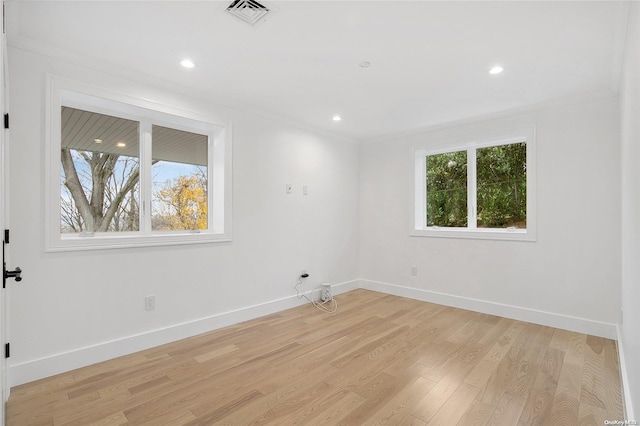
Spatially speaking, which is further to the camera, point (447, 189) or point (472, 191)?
point (447, 189)

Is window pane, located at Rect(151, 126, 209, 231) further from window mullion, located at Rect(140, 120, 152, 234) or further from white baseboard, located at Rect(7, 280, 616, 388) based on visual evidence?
white baseboard, located at Rect(7, 280, 616, 388)

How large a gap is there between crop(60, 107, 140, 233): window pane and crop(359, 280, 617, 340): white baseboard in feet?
11.3

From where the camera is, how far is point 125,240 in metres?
2.71

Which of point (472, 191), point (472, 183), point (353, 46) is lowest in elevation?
point (472, 191)

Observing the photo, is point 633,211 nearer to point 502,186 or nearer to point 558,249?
point 558,249

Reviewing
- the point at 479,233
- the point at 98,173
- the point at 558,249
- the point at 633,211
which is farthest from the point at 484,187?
the point at 98,173

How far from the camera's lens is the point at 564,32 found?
209cm

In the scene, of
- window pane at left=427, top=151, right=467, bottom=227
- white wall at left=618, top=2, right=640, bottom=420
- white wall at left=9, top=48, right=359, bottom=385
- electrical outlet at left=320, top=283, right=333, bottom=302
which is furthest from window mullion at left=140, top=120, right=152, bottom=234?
window pane at left=427, top=151, right=467, bottom=227

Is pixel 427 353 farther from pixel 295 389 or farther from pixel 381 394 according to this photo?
pixel 295 389

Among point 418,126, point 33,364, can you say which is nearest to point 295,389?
point 33,364

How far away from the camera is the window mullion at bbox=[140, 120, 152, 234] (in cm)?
298

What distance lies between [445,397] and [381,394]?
16.4 inches

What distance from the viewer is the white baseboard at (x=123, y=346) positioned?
2.25 m

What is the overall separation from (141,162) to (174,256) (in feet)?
3.05
